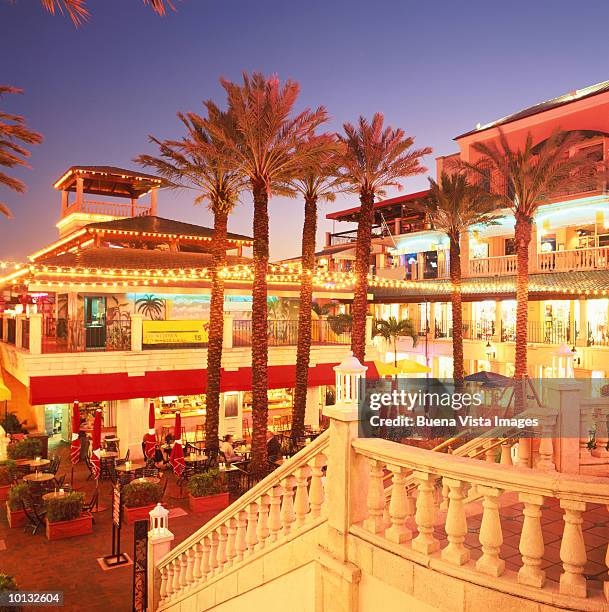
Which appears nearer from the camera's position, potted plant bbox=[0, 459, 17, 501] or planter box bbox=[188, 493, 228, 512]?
planter box bbox=[188, 493, 228, 512]

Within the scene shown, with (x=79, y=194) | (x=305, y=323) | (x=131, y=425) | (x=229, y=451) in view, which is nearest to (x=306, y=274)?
(x=305, y=323)

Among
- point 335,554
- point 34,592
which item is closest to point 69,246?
point 34,592

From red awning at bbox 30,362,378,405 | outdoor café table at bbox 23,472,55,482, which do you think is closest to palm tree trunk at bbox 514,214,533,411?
red awning at bbox 30,362,378,405

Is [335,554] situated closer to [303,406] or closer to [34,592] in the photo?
[34,592]

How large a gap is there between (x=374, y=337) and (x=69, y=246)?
1735 centimetres

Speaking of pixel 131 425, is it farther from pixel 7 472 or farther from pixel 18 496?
pixel 18 496

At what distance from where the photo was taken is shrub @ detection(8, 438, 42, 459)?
59.4 ft

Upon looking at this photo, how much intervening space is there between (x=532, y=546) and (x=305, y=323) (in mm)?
17509

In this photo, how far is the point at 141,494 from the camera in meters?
14.1

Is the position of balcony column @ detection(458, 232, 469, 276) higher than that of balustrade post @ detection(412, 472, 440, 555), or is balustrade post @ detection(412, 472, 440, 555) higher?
balcony column @ detection(458, 232, 469, 276)

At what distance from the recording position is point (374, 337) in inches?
1204

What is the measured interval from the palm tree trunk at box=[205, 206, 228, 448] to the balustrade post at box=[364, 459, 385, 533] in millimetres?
14354

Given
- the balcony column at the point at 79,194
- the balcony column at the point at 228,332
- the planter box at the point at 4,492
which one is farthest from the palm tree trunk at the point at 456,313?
the balcony column at the point at 79,194

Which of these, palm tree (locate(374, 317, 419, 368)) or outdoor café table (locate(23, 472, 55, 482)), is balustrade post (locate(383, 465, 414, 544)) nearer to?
outdoor café table (locate(23, 472, 55, 482))
